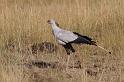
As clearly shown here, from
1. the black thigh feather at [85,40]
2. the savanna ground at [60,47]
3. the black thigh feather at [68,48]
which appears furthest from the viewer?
the black thigh feather at [68,48]

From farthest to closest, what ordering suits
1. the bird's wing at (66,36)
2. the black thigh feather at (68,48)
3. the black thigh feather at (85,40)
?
the black thigh feather at (68,48) < the bird's wing at (66,36) < the black thigh feather at (85,40)

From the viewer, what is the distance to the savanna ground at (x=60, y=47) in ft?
18.8

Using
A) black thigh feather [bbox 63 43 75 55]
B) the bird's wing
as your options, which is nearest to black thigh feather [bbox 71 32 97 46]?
the bird's wing

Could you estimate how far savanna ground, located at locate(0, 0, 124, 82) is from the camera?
18.8ft

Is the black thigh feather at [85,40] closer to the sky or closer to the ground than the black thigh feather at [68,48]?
closer to the sky

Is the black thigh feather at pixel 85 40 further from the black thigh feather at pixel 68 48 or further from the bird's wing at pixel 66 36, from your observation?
the black thigh feather at pixel 68 48

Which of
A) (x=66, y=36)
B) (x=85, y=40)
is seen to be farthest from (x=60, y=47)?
(x=85, y=40)

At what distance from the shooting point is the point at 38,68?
6.29m

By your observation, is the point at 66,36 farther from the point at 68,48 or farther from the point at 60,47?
the point at 60,47

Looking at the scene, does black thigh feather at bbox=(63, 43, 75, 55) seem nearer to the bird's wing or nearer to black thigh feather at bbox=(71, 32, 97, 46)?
the bird's wing

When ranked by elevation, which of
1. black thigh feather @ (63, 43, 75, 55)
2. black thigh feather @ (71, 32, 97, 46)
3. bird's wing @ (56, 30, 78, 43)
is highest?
bird's wing @ (56, 30, 78, 43)

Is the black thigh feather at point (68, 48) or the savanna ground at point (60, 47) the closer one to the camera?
the savanna ground at point (60, 47)

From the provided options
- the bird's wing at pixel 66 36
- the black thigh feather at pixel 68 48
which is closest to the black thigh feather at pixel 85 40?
the bird's wing at pixel 66 36

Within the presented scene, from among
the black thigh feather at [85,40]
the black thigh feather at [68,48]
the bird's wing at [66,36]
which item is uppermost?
the bird's wing at [66,36]
